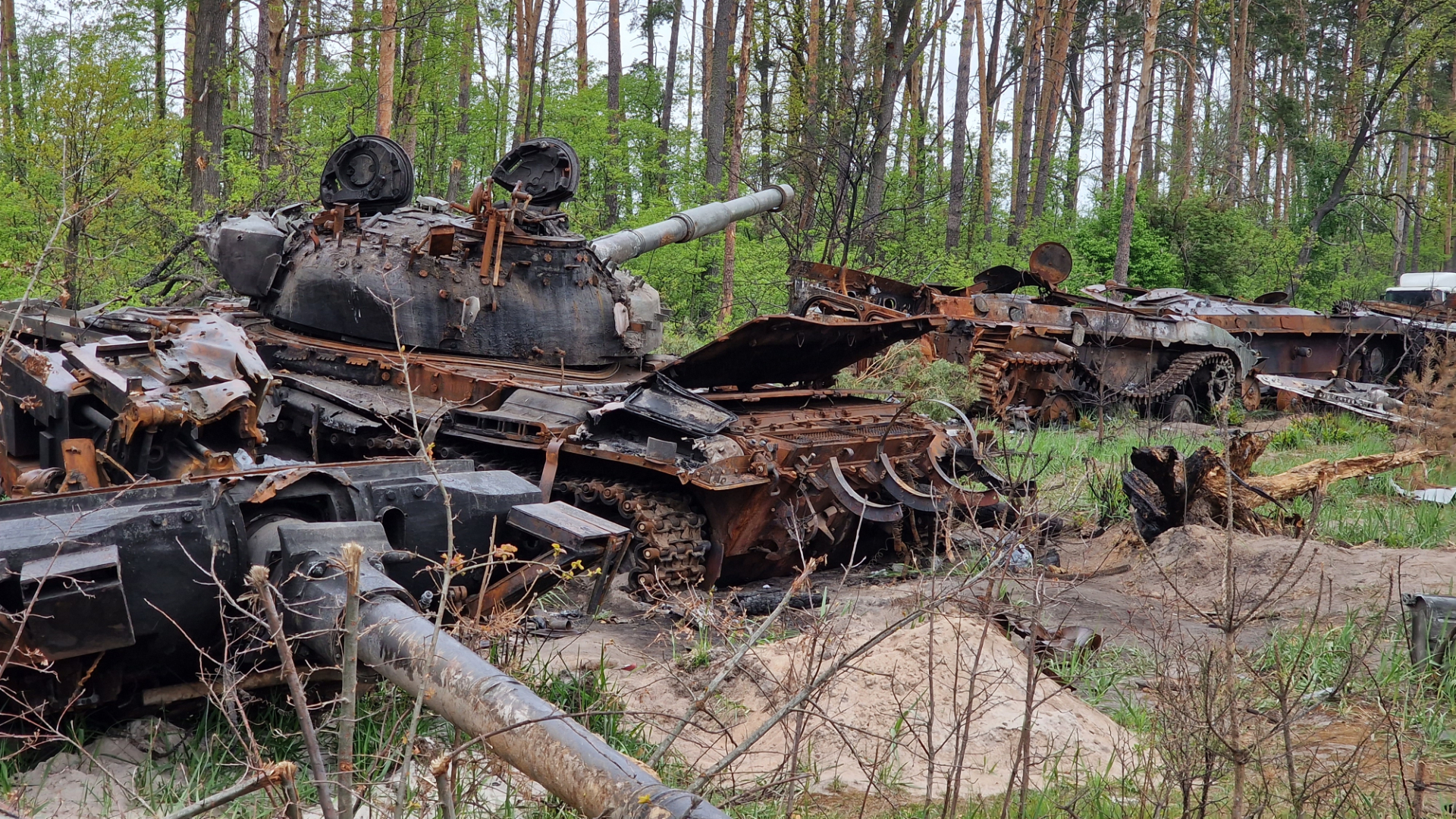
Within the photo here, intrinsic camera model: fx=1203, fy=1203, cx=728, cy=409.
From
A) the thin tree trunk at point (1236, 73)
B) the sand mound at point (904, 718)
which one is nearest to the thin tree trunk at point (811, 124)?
the sand mound at point (904, 718)

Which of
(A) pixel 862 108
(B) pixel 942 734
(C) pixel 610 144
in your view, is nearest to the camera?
(B) pixel 942 734

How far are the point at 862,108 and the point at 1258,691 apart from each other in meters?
11.8

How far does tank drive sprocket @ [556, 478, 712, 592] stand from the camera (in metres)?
6.75

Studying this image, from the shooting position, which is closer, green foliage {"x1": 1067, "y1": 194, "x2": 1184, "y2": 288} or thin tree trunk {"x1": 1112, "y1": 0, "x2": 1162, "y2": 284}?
thin tree trunk {"x1": 1112, "y1": 0, "x2": 1162, "y2": 284}

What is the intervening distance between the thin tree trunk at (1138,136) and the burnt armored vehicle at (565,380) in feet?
→ 41.0

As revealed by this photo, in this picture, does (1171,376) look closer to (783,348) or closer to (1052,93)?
(783,348)

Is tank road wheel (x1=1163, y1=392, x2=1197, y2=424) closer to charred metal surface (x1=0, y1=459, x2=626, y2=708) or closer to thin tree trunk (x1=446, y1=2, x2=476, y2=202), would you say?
charred metal surface (x1=0, y1=459, x2=626, y2=708)

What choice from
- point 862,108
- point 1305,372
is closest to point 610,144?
point 862,108

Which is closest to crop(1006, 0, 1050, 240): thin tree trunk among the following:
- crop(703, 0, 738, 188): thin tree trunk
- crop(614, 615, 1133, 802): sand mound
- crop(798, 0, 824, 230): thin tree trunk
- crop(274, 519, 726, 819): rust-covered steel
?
crop(798, 0, 824, 230): thin tree trunk

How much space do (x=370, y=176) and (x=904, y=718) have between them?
6.30 m

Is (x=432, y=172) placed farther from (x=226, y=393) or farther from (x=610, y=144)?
(x=226, y=393)

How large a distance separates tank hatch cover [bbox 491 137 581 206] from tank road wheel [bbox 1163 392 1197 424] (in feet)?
31.3

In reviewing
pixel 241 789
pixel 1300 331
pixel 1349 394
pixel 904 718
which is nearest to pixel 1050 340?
pixel 1349 394

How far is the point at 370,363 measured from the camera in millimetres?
7973
